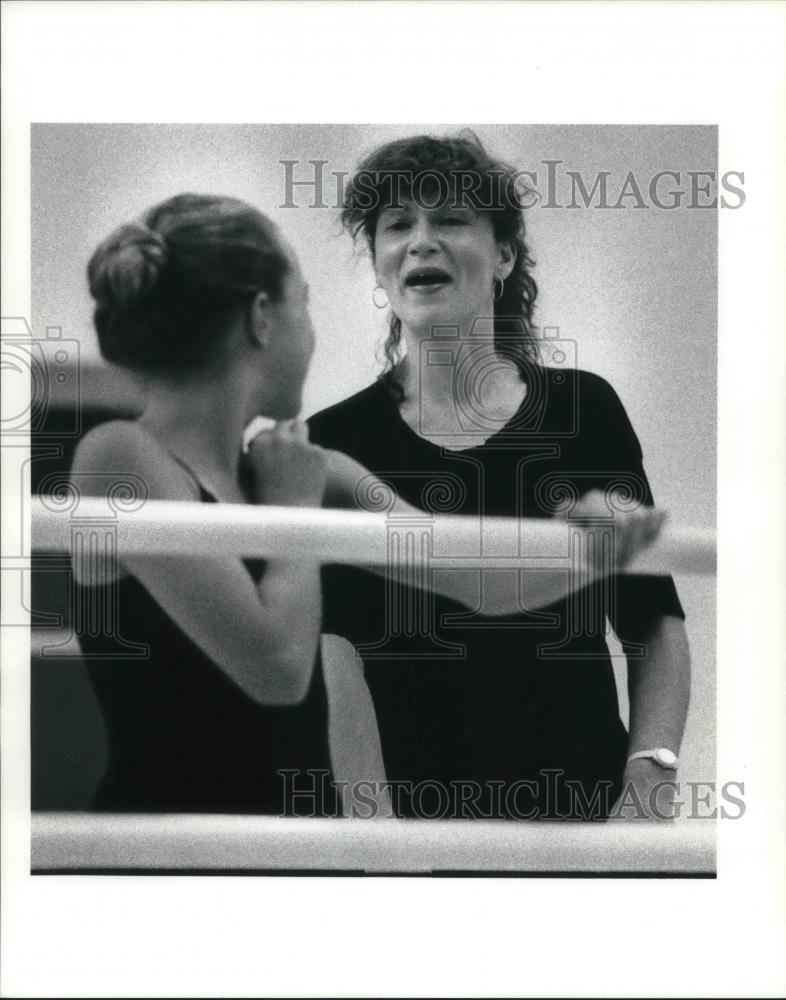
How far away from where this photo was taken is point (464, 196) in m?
2.65

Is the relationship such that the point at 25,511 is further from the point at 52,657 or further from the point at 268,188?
the point at 268,188

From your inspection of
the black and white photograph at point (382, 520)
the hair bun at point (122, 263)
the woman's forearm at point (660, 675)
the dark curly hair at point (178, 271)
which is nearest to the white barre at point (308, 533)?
the black and white photograph at point (382, 520)

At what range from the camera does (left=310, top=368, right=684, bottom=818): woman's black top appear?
2639 mm

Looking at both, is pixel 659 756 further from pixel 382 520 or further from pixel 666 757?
pixel 382 520

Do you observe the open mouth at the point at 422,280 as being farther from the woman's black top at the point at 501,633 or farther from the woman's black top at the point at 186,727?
the woman's black top at the point at 186,727

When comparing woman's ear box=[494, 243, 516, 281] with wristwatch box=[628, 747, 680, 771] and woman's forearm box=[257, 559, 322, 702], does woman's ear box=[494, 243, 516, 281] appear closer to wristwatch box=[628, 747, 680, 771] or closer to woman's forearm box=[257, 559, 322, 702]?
woman's forearm box=[257, 559, 322, 702]

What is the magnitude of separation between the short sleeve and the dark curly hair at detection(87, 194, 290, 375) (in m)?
0.62

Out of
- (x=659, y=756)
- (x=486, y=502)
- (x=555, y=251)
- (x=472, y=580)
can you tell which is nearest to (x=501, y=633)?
(x=472, y=580)

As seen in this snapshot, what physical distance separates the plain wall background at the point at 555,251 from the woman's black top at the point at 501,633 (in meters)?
0.07

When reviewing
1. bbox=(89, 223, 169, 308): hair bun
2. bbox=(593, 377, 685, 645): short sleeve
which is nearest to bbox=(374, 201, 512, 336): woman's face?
bbox=(593, 377, 685, 645): short sleeve

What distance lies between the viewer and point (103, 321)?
2.65 m

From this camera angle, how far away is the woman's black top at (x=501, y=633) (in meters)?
2.64

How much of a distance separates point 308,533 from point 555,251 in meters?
0.67
